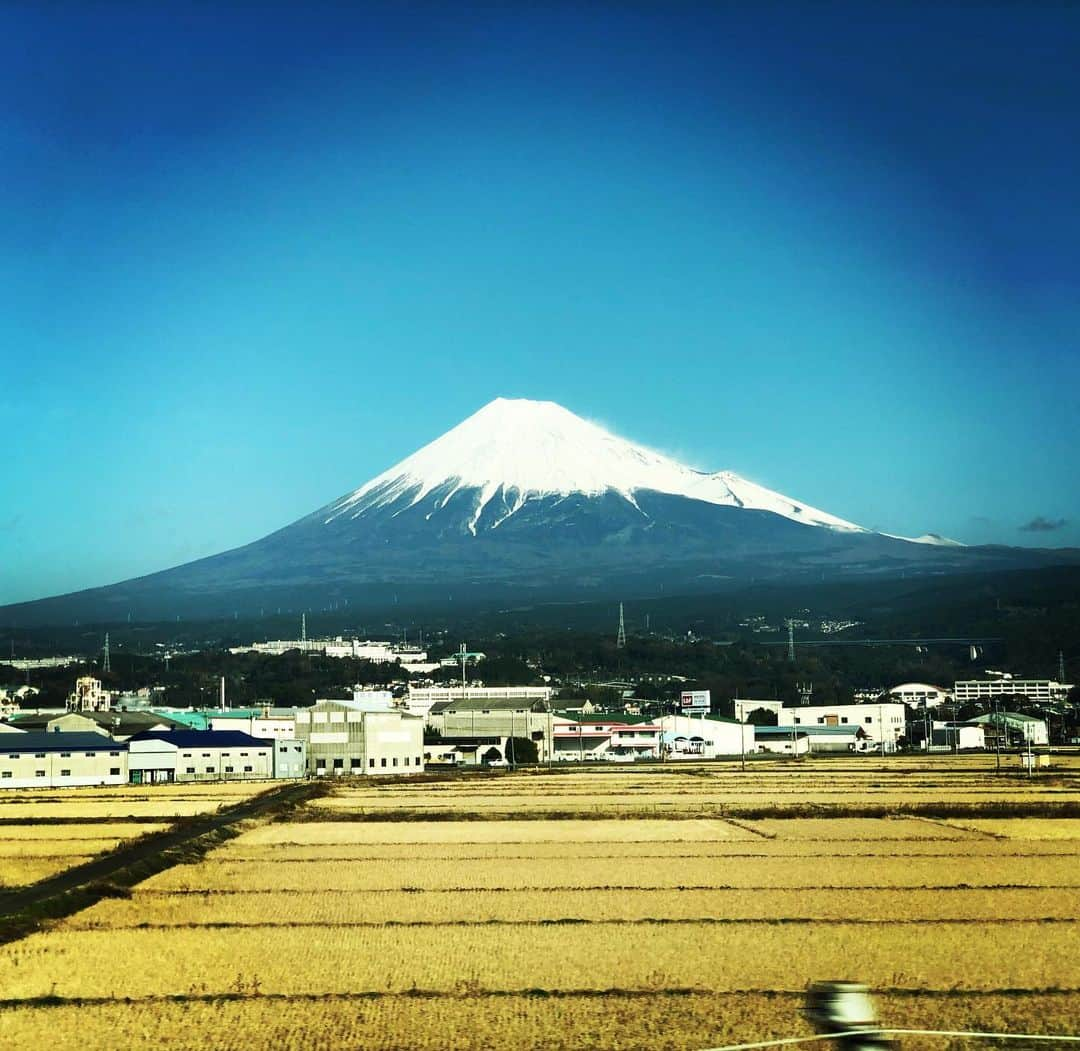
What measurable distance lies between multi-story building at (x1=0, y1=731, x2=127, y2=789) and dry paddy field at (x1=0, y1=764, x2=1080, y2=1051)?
21015 mm

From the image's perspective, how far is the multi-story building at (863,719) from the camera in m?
77.3

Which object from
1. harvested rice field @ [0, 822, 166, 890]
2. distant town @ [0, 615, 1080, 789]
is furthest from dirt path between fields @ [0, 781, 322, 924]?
distant town @ [0, 615, 1080, 789]

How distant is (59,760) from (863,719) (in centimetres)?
4596

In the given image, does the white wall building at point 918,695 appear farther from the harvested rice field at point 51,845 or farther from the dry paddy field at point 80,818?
the harvested rice field at point 51,845

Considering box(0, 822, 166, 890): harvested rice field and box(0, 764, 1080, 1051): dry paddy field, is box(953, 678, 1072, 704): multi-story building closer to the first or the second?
box(0, 822, 166, 890): harvested rice field

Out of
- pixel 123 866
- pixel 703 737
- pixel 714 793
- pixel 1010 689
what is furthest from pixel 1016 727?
pixel 123 866

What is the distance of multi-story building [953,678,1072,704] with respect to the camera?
104 meters

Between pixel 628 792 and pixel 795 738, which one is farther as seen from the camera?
pixel 795 738

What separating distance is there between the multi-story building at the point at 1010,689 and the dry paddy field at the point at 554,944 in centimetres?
8440

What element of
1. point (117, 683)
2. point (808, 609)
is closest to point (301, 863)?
point (117, 683)

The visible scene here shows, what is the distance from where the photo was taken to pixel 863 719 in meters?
78.2

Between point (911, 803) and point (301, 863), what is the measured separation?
48.8ft

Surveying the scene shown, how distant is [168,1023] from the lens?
11117 mm

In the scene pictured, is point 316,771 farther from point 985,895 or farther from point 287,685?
point 287,685
